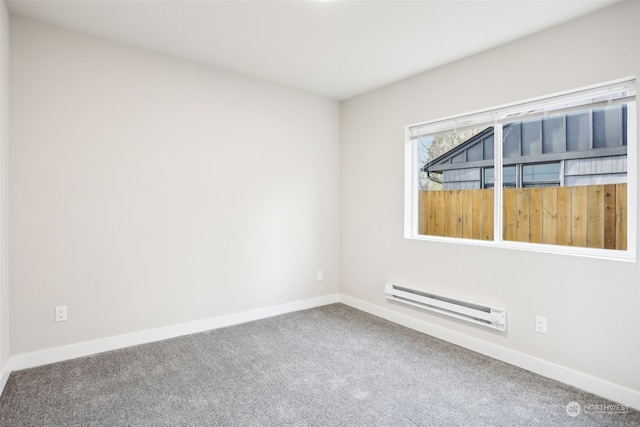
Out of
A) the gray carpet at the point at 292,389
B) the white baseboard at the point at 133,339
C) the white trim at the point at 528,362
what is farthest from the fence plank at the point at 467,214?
the white baseboard at the point at 133,339

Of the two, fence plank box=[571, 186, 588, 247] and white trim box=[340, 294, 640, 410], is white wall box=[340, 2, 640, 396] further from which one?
fence plank box=[571, 186, 588, 247]

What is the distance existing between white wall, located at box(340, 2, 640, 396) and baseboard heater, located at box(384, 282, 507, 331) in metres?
0.07

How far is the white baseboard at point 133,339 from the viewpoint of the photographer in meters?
2.54

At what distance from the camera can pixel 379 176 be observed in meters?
3.92

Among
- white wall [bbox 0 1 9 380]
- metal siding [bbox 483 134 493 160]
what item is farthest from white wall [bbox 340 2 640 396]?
white wall [bbox 0 1 9 380]

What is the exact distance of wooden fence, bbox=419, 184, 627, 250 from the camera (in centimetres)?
242

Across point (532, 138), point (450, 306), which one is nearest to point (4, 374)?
point (450, 306)

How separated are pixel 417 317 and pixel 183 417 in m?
2.29

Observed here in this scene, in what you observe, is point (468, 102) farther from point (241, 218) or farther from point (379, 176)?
point (241, 218)

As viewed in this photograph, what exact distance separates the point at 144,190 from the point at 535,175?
3.26 meters

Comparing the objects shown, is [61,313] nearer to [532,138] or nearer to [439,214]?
[439,214]

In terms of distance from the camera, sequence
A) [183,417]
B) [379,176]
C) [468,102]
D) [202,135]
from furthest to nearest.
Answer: [379,176], [202,135], [468,102], [183,417]

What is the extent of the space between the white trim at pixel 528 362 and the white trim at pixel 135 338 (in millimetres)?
1165

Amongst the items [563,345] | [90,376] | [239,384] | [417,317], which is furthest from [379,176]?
[90,376]
